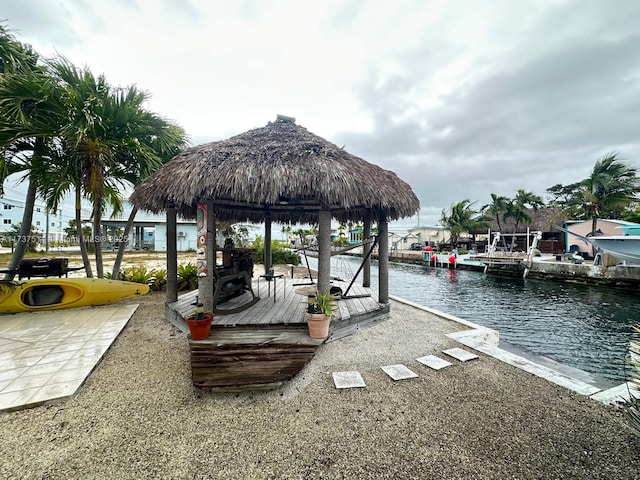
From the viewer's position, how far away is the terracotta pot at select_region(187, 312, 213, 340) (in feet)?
11.7

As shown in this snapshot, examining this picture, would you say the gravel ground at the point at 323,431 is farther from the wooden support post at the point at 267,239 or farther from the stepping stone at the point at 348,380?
the wooden support post at the point at 267,239

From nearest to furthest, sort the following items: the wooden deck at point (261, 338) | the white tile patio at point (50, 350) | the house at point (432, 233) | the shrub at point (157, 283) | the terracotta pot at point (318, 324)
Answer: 1. the white tile patio at point (50, 350)
2. the wooden deck at point (261, 338)
3. the terracotta pot at point (318, 324)
4. the shrub at point (157, 283)
5. the house at point (432, 233)

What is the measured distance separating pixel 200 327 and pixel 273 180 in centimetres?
232

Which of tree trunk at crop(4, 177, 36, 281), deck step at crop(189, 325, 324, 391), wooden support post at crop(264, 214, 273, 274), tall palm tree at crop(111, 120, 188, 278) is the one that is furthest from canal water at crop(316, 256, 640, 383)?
tree trunk at crop(4, 177, 36, 281)

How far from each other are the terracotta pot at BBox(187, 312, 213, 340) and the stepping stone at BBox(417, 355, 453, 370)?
2921mm

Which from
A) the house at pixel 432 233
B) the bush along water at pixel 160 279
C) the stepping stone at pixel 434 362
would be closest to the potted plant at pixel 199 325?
the stepping stone at pixel 434 362

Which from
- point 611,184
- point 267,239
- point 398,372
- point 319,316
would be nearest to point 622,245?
point 611,184

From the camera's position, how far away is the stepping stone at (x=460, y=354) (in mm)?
3503

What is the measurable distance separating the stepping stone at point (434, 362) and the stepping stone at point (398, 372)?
34 centimetres

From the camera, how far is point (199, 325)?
3.61m

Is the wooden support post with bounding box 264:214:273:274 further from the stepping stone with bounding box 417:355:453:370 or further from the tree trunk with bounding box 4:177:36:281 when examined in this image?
the stepping stone with bounding box 417:355:453:370

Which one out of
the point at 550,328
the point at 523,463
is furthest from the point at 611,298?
the point at 523,463

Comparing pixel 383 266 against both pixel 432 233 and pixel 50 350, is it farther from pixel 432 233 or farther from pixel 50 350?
pixel 432 233

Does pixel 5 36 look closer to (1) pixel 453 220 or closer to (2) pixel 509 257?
(2) pixel 509 257
